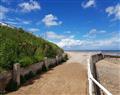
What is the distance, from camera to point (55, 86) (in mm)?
14508

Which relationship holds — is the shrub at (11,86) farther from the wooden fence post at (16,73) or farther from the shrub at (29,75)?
the shrub at (29,75)

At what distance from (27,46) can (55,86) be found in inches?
302

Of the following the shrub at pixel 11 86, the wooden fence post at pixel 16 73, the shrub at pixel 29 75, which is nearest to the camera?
the shrub at pixel 11 86

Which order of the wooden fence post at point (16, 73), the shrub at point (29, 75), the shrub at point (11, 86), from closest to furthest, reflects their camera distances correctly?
the shrub at point (11, 86) < the wooden fence post at point (16, 73) < the shrub at point (29, 75)

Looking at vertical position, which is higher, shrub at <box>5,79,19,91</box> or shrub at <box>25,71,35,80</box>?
shrub at <box>25,71,35,80</box>

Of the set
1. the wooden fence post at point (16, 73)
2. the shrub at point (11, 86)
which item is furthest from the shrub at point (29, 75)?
the shrub at point (11, 86)

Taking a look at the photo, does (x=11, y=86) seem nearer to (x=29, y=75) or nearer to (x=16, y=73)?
(x=16, y=73)

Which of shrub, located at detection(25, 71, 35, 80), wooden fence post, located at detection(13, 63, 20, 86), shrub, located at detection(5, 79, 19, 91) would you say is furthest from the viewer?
shrub, located at detection(25, 71, 35, 80)

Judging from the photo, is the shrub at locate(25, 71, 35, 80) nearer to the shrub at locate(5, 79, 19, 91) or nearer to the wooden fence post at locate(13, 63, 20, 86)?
the wooden fence post at locate(13, 63, 20, 86)

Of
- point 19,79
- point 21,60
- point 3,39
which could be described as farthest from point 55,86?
point 3,39

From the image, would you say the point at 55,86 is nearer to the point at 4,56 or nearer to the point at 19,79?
the point at 19,79

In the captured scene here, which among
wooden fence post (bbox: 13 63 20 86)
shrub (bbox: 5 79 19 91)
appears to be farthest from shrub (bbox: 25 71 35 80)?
shrub (bbox: 5 79 19 91)

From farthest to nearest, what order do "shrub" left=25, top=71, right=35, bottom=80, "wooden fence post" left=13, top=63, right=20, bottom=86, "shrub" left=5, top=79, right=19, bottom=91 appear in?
"shrub" left=25, top=71, right=35, bottom=80
"wooden fence post" left=13, top=63, right=20, bottom=86
"shrub" left=5, top=79, right=19, bottom=91

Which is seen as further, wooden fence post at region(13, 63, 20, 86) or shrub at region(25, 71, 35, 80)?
shrub at region(25, 71, 35, 80)
